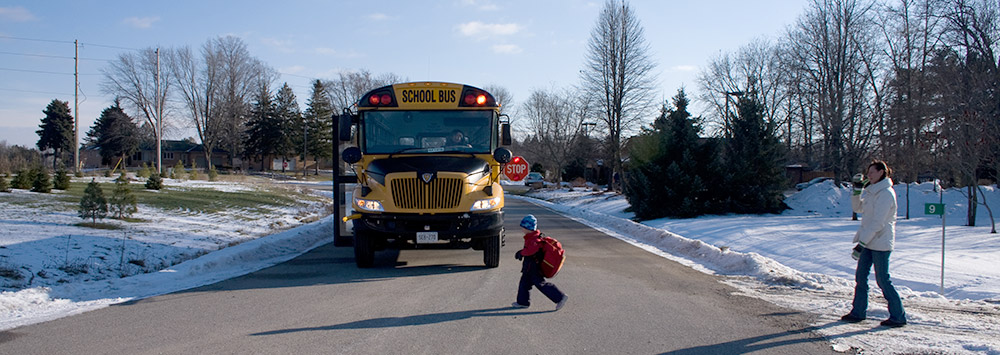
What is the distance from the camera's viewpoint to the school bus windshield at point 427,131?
31.6 feet

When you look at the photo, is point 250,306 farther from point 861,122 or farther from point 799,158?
point 799,158

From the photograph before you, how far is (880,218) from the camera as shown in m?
5.89

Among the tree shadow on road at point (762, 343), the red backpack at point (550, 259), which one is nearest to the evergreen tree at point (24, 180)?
the red backpack at point (550, 259)

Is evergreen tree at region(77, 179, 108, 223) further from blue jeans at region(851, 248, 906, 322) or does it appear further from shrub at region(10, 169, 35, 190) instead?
blue jeans at region(851, 248, 906, 322)

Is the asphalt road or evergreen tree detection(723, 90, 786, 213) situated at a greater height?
evergreen tree detection(723, 90, 786, 213)

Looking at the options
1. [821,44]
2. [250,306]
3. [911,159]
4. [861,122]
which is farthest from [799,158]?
[250,306]

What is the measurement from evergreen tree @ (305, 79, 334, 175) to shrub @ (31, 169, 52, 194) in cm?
5376

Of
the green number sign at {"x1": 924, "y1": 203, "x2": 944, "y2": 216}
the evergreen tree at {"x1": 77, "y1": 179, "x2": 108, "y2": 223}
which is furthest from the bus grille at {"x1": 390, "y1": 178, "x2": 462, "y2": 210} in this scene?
the evergreen tree at {"x1": 77, "y1": 179, "x2": 108, "y2": 223}

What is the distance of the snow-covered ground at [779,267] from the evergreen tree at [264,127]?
180ft

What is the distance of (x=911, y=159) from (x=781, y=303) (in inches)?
583

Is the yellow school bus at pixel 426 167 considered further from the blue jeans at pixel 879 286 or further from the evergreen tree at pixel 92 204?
the evergreen tree at pixel 92 204

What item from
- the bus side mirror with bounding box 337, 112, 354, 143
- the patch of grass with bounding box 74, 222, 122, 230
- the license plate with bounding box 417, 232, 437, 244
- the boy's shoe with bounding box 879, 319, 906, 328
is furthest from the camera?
the patch of grass with bounding box 74, 222, 122, 230

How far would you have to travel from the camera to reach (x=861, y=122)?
30.1m

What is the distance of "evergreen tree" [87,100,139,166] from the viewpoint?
221 ft
